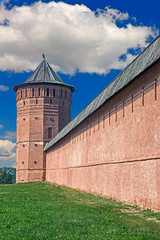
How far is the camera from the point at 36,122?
3816 cm

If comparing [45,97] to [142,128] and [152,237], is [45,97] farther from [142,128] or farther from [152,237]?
[152,237]

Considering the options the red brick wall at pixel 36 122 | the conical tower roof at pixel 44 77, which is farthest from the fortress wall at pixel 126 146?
the conical tower roof at pixel 44 77

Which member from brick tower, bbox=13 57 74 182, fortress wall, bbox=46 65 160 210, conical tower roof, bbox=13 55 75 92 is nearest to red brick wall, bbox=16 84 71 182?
brick tower, bbox=13 57 74 182

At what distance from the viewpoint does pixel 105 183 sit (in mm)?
14883

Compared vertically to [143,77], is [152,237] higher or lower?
lower

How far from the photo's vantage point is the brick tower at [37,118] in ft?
124

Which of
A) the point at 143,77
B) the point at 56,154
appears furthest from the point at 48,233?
the point at 56,154

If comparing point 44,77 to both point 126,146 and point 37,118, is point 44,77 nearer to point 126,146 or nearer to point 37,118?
point 37,118

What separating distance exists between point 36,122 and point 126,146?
26445 mm

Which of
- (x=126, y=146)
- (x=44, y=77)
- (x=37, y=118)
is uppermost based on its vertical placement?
(x=44, y=77)

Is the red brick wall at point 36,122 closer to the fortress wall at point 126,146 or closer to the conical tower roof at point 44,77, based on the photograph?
the conical tower roof at point 44,77

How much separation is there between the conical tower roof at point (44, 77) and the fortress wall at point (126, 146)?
19.6 meters

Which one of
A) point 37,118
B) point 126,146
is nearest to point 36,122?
point 37,118

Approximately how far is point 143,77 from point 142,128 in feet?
5.40
